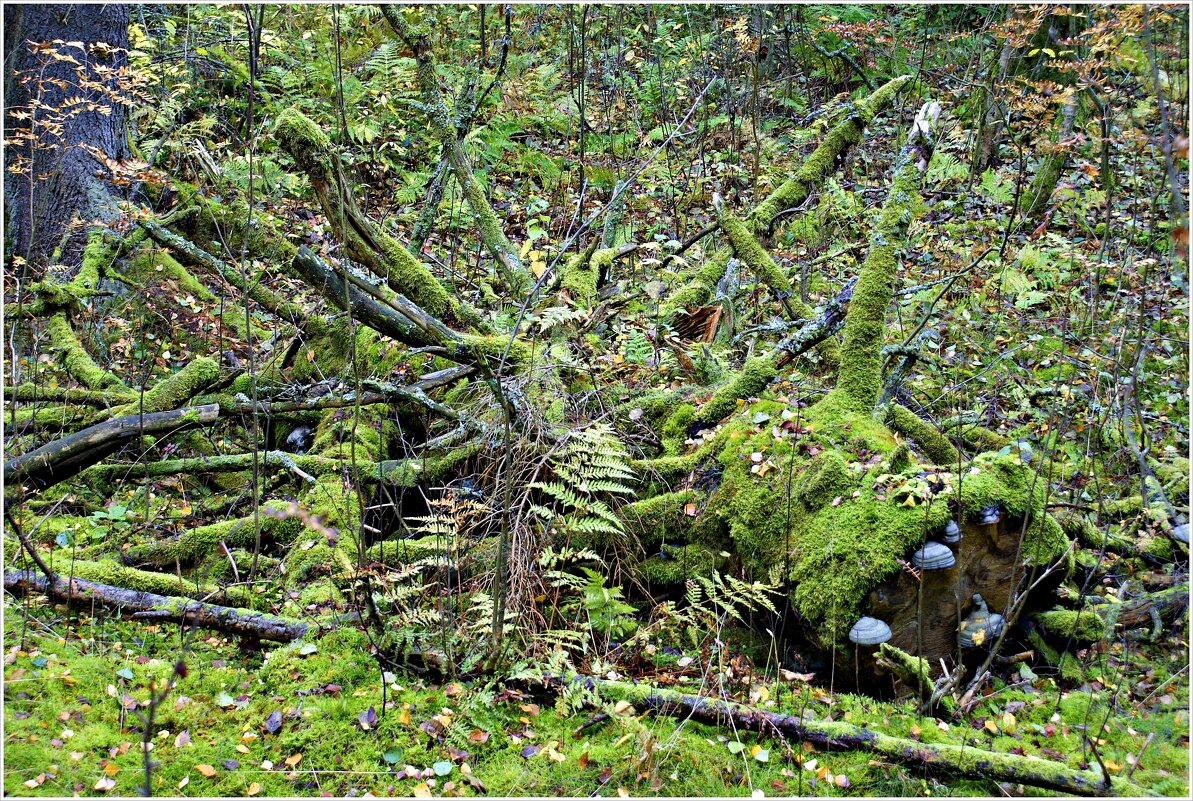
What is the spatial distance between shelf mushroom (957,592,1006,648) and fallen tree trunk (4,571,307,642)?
3.40 m

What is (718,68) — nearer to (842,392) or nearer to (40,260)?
(842,392)

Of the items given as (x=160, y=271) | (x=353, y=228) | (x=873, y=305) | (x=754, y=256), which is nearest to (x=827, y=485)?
(x=873, y=305)

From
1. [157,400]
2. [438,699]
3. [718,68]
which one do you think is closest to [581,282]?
[157,400]

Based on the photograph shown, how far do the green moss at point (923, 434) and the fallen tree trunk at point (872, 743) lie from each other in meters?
2.26

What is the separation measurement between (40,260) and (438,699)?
670cm

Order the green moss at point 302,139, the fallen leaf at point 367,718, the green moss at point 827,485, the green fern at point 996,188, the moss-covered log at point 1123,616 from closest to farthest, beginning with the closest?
the fallen leaf at point 367,718, the moss-covered log at point 1123,616, the green moss at point 827,485, the green moss at point 302,139, the green fern at point 996,188

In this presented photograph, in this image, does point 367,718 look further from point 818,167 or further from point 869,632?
point 818,167

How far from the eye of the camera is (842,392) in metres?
4.90

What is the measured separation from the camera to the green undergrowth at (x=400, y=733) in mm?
3094

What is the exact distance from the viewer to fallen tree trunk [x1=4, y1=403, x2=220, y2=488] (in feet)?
14.5

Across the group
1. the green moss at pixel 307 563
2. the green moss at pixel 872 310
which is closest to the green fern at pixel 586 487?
the green moss at pixel 307 563

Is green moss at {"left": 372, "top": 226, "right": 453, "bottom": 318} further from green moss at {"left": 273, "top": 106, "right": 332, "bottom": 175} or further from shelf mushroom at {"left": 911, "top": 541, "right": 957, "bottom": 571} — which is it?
shelf mushroom at {"left": 911, "top": 541, "right": 957, "bottom": 571}

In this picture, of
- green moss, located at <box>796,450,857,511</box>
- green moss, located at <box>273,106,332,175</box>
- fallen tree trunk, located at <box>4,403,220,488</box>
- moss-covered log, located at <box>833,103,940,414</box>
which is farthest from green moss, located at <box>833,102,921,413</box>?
fallen tree trunk, located at <box>4,403,220,488</box>

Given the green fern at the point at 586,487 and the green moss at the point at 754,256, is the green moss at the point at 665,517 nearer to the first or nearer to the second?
the green fern at the point at 586,487
